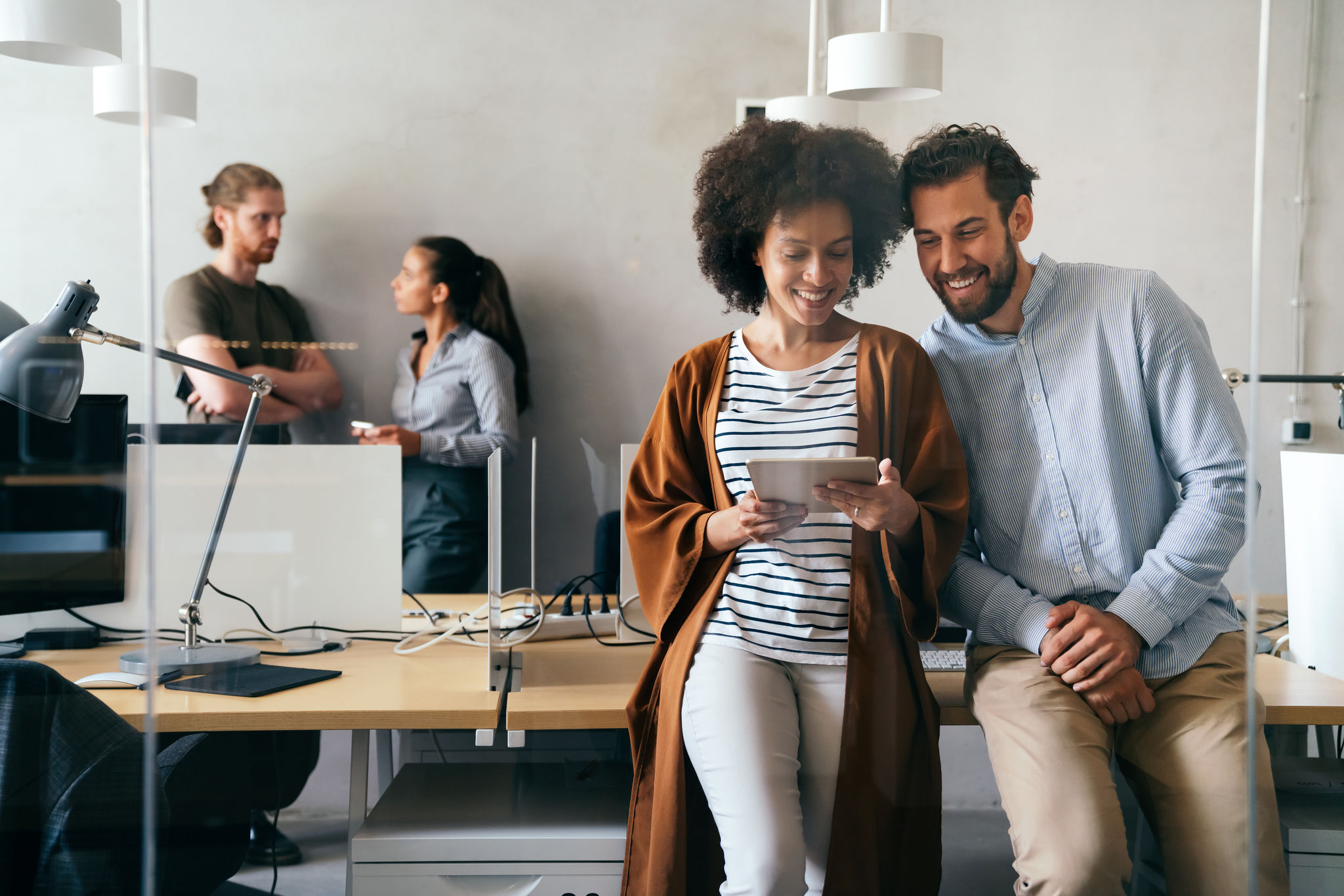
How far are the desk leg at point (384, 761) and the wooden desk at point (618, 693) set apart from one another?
0.26 meters

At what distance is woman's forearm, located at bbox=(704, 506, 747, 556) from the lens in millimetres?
1471

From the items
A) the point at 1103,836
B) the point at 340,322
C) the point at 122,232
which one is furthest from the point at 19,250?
the point at 1103,836

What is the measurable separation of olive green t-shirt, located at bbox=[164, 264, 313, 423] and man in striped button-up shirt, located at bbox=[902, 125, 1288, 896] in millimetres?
1181

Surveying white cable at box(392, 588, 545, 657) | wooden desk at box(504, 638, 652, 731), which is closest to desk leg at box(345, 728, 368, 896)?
white cable at box(392, 588, 545, 657)

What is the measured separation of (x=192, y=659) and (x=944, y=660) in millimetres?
1341

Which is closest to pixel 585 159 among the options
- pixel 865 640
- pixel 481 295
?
pixel 481 295

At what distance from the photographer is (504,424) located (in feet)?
5.83

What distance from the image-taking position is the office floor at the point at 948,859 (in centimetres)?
154

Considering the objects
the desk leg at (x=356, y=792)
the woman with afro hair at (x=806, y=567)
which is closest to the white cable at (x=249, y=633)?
the desk leg at (x=356, y=792)

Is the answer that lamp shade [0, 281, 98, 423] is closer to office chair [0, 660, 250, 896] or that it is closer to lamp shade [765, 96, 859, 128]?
office chair [0, 660, 250, 896]

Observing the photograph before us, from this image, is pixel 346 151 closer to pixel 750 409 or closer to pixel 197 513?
pixel 197 513

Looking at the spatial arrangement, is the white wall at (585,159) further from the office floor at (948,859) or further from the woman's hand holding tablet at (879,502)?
the office floor at (948,859)

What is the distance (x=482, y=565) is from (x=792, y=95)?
1.07 m

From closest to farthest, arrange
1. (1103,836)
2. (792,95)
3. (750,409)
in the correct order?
(1103,836) < (750,409) < (792,95)
